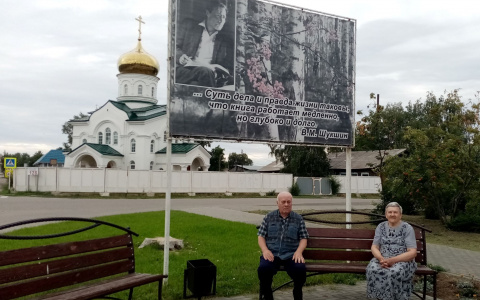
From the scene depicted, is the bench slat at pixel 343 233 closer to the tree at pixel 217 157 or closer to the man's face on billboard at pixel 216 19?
the man's face on billboard at pixel 216 19

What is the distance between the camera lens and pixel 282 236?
5.35m

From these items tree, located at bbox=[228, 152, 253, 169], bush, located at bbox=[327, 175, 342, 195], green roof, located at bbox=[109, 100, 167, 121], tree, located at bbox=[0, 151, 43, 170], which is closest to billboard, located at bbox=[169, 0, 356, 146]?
bush, located at bbox=[327, 175, 342, 195]

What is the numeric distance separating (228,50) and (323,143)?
2.35 metres

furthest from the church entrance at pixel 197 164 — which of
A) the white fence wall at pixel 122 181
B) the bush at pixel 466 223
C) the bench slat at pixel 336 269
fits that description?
the bench slat at pixel 336 269

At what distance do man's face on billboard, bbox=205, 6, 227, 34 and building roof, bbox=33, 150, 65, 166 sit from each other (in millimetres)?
59996

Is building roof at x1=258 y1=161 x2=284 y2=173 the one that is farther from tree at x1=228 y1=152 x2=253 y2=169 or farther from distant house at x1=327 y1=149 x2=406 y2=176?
tree at x1=228 y1=152 x2=253 y2=169

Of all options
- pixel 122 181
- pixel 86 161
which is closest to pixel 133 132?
pixel 86 161

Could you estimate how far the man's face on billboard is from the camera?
6.44 m

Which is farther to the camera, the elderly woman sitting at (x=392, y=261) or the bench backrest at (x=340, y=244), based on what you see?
the bench backrest at (x=340, y=244)

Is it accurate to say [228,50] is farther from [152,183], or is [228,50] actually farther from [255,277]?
[152,183]

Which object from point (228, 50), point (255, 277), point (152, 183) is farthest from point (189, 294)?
point (152, 183)

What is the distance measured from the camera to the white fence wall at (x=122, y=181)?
3147cm

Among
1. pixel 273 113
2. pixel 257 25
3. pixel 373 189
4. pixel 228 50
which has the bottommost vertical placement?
pixel 373 189

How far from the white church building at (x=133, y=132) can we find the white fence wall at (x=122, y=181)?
26.4 feet
